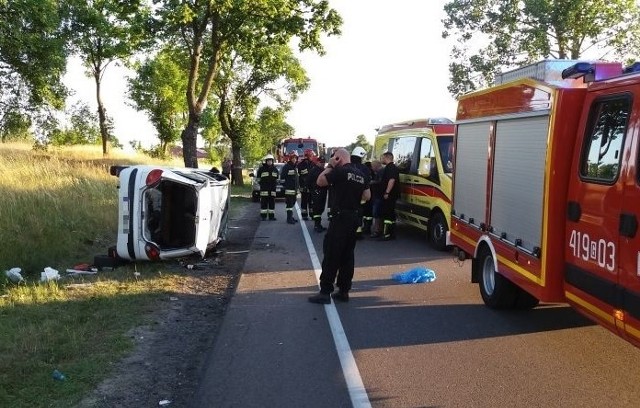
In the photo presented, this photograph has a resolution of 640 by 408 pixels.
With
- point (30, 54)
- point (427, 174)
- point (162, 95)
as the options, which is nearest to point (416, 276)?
point (427, 174)

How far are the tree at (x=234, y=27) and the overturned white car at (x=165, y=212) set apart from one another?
7.64 metres

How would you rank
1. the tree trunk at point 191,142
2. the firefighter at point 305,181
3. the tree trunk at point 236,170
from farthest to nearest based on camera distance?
the tree trunk at point 236,170, the tree trunk at point 191,142, the firefighter at point 305,181

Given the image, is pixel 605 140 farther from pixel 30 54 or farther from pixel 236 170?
pixel 236 170

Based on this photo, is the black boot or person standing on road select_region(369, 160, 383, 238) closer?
person standing on road select_region(369, 160, 383, 238)

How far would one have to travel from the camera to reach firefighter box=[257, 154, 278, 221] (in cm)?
1683

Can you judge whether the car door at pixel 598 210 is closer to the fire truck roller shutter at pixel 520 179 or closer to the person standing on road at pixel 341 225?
the fire truck roller shutter at pixel 520 179

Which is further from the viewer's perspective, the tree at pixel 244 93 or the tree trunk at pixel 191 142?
the tree at pixel 244 93

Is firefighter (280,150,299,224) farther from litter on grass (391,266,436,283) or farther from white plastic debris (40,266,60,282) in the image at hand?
white plastic debris (40,266,60,282)

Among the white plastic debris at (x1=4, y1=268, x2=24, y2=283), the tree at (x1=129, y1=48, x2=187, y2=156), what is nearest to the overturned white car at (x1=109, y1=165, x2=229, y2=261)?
the white plastic debris at (x1=4, y1=268, x2=24, y2=283)

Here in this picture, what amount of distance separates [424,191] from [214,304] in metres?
5.90

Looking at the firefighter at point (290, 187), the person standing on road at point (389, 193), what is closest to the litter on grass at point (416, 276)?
the person standing on road at point (389, 193)

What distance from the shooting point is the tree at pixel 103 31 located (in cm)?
1722

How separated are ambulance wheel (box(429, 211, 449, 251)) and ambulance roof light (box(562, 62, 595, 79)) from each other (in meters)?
6.18

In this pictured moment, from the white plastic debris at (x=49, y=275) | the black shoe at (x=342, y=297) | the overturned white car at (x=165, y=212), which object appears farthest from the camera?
the overturned white car at (x=165, y=212)
